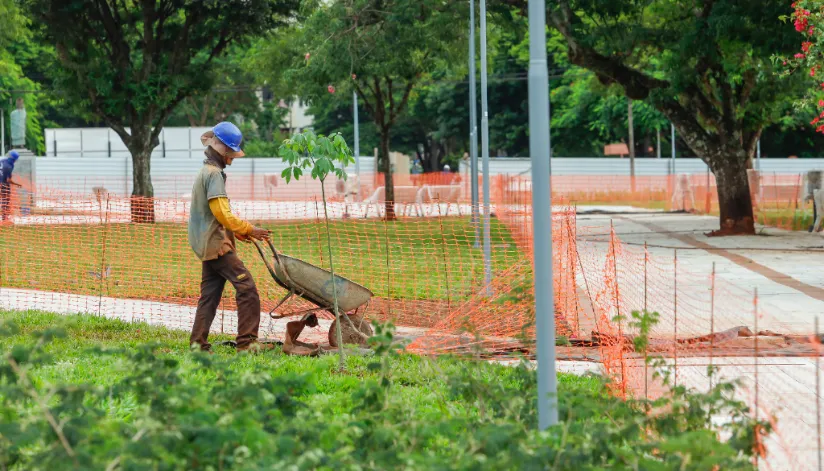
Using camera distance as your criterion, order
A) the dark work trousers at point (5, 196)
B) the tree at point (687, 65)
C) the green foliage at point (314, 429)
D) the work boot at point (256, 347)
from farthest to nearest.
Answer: the tree at point (687, 65) → the dark work trousers at point (5, 196) → the work boot at point (256, 347) → the green foliage at point (314, 429)

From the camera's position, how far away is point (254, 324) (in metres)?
9.15

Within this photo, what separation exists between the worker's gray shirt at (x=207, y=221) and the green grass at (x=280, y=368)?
2.61 ft

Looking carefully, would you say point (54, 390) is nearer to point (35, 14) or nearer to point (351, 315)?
point (351, 315)

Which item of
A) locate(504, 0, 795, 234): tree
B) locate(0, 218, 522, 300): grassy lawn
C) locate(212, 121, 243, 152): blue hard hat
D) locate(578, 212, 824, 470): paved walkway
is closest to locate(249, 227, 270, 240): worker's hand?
locate(212, 121, 243, 152): blue hard hat

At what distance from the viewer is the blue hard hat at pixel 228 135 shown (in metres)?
8.98

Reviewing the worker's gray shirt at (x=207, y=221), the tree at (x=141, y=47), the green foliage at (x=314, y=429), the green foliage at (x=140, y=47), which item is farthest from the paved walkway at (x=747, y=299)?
the green foliage at (x=140, y=47)

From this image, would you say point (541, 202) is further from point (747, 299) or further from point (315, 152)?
point (747, 299)

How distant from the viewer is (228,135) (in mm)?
9008

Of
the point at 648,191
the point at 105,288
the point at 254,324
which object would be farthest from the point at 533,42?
the point at 648,191

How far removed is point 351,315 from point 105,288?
5054 millimetres

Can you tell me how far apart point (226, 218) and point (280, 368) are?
1.27 m

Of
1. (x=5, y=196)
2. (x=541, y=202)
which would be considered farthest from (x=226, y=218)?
(x=5, y=196)

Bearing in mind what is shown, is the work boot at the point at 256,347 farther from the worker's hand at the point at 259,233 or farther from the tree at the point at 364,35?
the tree at the point at 364,35

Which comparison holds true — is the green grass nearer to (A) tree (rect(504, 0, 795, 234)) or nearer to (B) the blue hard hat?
(B) the blue hard hat
